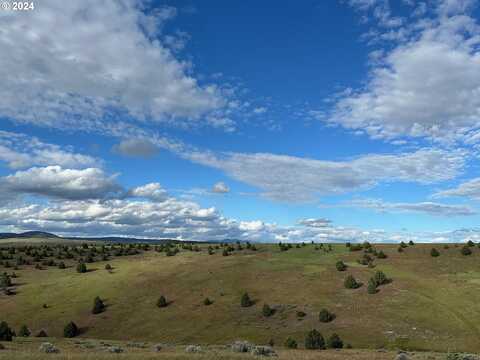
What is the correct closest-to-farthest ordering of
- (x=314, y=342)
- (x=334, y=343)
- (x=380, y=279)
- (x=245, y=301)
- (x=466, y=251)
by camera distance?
(x=314, y=342)
(x=334, y=343)
(x=245, y=301)
(x=380, y=279)
(x=466, y=251)

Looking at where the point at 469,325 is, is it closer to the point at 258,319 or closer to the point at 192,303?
the point at 258,319

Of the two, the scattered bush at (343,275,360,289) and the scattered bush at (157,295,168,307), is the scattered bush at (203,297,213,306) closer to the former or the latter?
the scattered bush at (157,295,168,307)

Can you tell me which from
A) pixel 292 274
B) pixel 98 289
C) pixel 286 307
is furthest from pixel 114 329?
pixel 292 274

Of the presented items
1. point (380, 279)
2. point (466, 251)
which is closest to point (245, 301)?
point (380, 279)

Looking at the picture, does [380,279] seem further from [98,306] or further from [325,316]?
[98,306]

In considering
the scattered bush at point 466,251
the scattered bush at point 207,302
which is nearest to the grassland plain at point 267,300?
the scattered bush at point 207,302

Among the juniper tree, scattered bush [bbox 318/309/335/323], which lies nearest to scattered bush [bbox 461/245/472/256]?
the juniper tree
